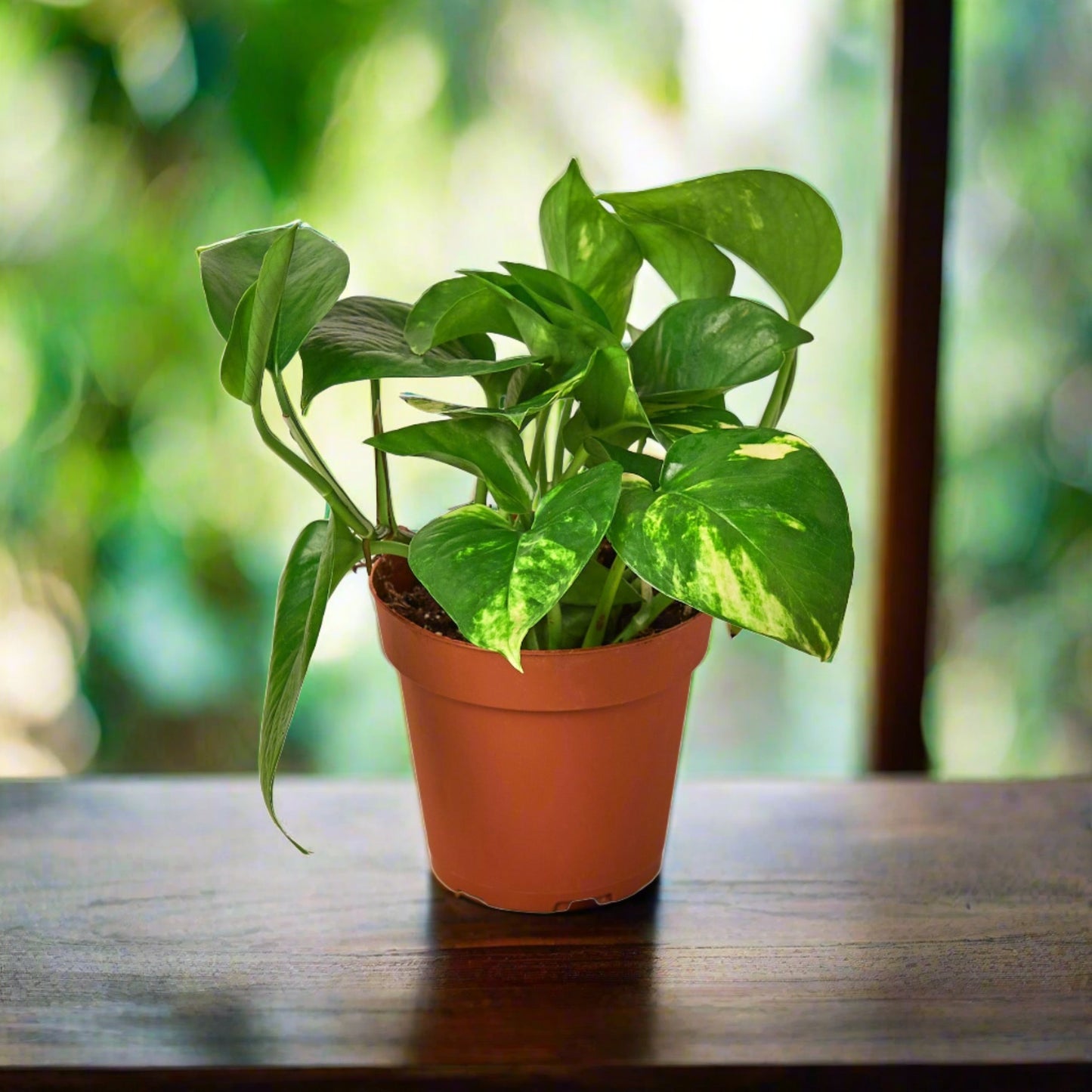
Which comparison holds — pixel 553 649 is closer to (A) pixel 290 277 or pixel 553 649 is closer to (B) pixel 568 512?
(B) pixel 568 512

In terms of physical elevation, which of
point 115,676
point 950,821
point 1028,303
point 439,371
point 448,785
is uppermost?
point 439,371

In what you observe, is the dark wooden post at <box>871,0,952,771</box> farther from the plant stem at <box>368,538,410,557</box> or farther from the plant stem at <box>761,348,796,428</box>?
the plant stem at <box>368,538,410,557</box>

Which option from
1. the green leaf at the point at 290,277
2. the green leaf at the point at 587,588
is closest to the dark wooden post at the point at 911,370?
the green leaf at the point at 587,588

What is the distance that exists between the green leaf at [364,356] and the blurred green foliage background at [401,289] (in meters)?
0.57

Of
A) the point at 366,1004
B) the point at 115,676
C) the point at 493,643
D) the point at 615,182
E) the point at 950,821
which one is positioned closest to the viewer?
the point at 493,643

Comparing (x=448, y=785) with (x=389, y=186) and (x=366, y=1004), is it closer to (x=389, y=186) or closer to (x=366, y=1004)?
(x=366, y=1004)

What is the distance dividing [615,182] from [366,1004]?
0.83 m

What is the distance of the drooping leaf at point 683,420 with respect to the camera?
0.62 m

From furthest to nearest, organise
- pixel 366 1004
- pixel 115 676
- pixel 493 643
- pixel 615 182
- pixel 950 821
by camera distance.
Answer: pixel 115 676, pixel 615 182, pixel 950 821, pixel 366 1004, pixel 493 643

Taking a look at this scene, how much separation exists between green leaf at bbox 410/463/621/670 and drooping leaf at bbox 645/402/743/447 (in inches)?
2.8

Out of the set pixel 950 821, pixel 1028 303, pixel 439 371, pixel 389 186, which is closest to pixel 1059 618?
pixel 1028 303

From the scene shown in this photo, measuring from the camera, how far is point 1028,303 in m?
1.25

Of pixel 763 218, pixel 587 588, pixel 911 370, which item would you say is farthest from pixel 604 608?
pixel 911 370

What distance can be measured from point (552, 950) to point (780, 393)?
336 mm
